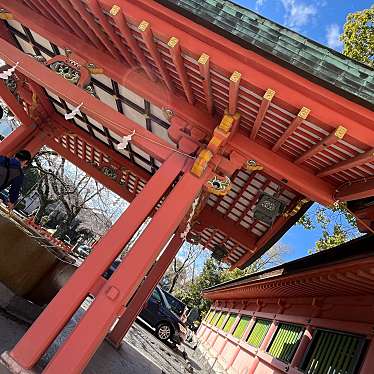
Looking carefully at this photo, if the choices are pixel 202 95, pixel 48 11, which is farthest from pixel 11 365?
pixel 48 11

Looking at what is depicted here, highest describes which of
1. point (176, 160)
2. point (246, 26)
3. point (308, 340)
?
point (246, 26)

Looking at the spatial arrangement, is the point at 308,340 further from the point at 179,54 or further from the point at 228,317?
the point at 228,317

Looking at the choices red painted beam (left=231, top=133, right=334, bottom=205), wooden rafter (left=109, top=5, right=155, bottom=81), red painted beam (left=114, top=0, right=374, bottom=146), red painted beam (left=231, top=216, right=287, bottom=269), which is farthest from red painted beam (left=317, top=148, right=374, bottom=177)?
wooden rafter (left=109, top=5, right=155, bottom=81)

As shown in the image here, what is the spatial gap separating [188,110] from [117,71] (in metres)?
1.35

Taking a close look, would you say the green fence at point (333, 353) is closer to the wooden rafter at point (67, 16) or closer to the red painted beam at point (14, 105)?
the wooden rafter at point (67, 16)

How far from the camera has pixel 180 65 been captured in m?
4.62

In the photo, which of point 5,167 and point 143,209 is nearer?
point 143,209

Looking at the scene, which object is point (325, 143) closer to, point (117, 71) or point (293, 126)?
point (293, 126)

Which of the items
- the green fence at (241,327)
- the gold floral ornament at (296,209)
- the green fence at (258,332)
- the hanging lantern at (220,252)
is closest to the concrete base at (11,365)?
the gold floral ornament at (296,209)

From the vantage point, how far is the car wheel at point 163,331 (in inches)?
595

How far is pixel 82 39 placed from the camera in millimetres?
5965

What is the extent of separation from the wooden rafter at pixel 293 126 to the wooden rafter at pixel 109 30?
263cm

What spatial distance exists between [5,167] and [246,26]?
4.37 metres

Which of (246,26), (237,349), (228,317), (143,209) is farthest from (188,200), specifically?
(228,317)
